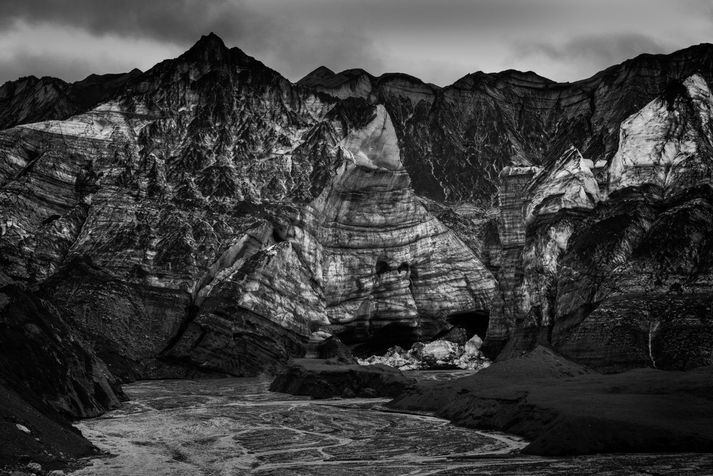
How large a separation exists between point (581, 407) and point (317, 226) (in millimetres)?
62425

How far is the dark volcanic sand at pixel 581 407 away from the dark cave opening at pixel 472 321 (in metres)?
46.2

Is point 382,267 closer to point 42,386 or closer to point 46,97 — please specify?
point 42,386

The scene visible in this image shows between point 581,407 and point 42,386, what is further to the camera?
point 42,386

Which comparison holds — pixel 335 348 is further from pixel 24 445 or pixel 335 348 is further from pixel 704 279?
pixel 24 445

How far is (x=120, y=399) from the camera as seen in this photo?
46.8m

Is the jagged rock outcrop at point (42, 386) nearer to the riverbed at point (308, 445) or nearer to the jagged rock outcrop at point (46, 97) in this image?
the riverbed at point (308, 445)

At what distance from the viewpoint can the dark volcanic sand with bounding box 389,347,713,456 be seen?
25.3 meters

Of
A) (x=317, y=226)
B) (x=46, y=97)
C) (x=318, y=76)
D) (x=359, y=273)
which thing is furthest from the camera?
(x=318, y=76)

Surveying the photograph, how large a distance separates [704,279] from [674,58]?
72.4m

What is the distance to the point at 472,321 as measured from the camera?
3656 inches

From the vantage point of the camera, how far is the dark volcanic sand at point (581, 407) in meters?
25.3

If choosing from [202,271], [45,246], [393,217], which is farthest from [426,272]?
[45,246]

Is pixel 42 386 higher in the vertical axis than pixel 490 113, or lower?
lower

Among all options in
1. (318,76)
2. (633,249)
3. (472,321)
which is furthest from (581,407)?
(318,76)
